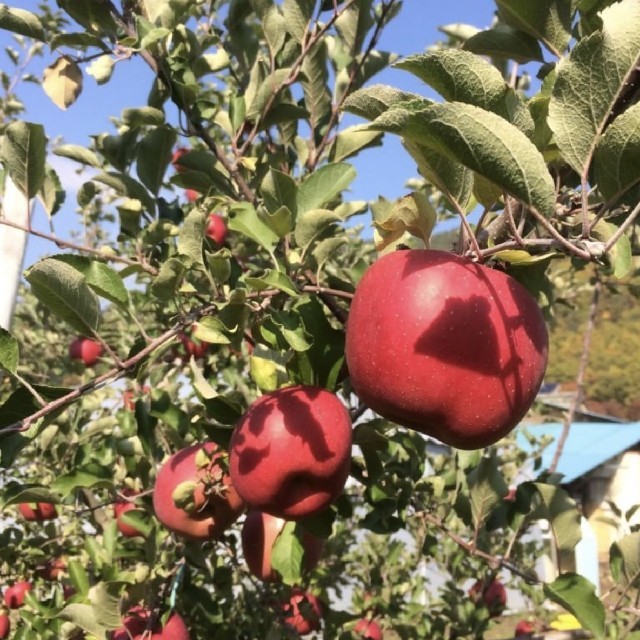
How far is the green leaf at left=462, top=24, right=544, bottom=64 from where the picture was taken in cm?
104

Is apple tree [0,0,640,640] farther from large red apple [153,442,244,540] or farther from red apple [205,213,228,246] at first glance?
red apple [205,213,228,246]

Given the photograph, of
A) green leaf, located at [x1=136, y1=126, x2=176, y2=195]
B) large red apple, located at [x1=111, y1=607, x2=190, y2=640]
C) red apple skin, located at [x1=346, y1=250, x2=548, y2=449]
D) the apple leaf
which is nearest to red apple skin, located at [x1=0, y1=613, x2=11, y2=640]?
large red apple, located at [x1=111, y1=607, x2=190, y2=640]

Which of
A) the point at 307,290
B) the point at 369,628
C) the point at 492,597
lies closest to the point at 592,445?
the point at 492,597

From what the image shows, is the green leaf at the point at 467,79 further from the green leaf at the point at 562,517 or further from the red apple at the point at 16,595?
the red apple at the point at 16,595

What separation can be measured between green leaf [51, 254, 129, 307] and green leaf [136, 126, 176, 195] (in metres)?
0.49

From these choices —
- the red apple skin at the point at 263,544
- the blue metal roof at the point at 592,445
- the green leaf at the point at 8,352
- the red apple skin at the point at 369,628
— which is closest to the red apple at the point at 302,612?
the red apple skin at the point at 369,628

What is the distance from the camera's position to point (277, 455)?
1086mm

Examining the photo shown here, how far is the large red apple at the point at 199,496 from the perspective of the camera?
1.35 m

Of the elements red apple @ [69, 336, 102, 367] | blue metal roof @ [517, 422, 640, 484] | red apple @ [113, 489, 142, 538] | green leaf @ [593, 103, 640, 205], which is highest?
green leaf @ [593, 103, 640, 205]

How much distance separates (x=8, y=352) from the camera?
1011mm

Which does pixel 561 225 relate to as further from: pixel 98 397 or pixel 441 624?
pixel 98 397

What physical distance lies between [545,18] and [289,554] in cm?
105

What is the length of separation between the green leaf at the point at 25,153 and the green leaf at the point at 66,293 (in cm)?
32

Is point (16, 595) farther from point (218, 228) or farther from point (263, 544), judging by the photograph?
point (218, 228)
